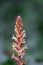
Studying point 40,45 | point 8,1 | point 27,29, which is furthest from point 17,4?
point 40,45

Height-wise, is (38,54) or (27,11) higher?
(27,11)

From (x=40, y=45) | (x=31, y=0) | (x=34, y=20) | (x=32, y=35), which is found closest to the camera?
(x=40, y=45)

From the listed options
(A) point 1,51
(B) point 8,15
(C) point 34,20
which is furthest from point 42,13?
(A) point 1,51

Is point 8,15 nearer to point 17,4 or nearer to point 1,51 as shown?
point 17,4

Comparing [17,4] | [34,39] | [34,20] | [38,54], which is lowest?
[38,54]

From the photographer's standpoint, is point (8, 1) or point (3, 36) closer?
point (3, 36)

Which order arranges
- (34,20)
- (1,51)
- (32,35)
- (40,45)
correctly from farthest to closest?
(34,20), (32,35), (40,45), (1,51)
